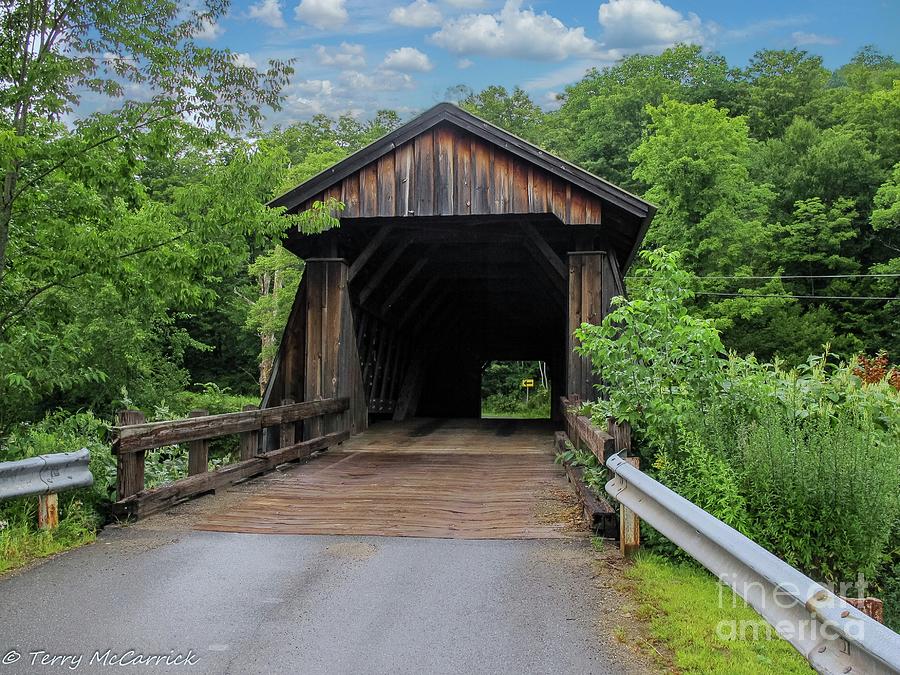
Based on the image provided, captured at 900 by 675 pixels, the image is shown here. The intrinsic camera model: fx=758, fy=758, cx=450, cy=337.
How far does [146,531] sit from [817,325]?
26.0 meters

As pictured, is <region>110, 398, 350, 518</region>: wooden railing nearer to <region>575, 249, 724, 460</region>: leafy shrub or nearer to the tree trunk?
<region>575, 249, 724, 460</region>: leafy shrub

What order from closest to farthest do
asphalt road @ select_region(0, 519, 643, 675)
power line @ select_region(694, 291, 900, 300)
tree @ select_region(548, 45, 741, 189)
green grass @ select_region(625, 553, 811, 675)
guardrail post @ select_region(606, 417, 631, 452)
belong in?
green grass @ select_region(625, 553, 811, 675)
asphalt road @ select_region(0, 519, 643, 675)
guardrail post @ select_region(606, 417, 631, 452)
power line @ select_region(694, 291, 900, 300)
tree @ select_region(548, 45, 741, 189)

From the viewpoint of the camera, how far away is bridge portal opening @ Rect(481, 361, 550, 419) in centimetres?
4259

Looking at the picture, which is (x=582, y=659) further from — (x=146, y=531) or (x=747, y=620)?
(x=146, y=531)

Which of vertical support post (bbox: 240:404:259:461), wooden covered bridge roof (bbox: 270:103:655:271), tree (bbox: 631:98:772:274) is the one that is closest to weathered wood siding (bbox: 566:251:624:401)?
wooden covered bridge roof (bbox: 270:103:655:271)

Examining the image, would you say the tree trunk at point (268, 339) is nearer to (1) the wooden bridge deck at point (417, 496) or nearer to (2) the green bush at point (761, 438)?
(1) the wooden bridge deck at point (417, 496)

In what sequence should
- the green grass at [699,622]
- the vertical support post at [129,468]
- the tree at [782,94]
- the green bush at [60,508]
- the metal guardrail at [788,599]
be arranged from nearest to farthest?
the metal guardrail at [788,599] < the green grass at [699,622] < the green bush at [60,508] < the vertical support post at [129,468] < the tree at [782,94]

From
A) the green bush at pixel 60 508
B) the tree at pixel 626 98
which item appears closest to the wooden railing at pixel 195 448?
the green bush at pixel 60 508

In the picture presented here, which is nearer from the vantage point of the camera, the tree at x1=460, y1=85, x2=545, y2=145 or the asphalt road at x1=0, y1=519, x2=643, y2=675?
the asphalt road at x1=0, y1=519, x2=643, y2=675

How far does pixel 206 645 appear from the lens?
10.5 ft

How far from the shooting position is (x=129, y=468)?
5.41 m

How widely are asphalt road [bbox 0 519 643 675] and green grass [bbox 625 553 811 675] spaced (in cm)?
22

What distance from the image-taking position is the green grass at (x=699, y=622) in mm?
2971

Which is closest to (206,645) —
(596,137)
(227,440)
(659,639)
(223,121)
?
(659,639)
